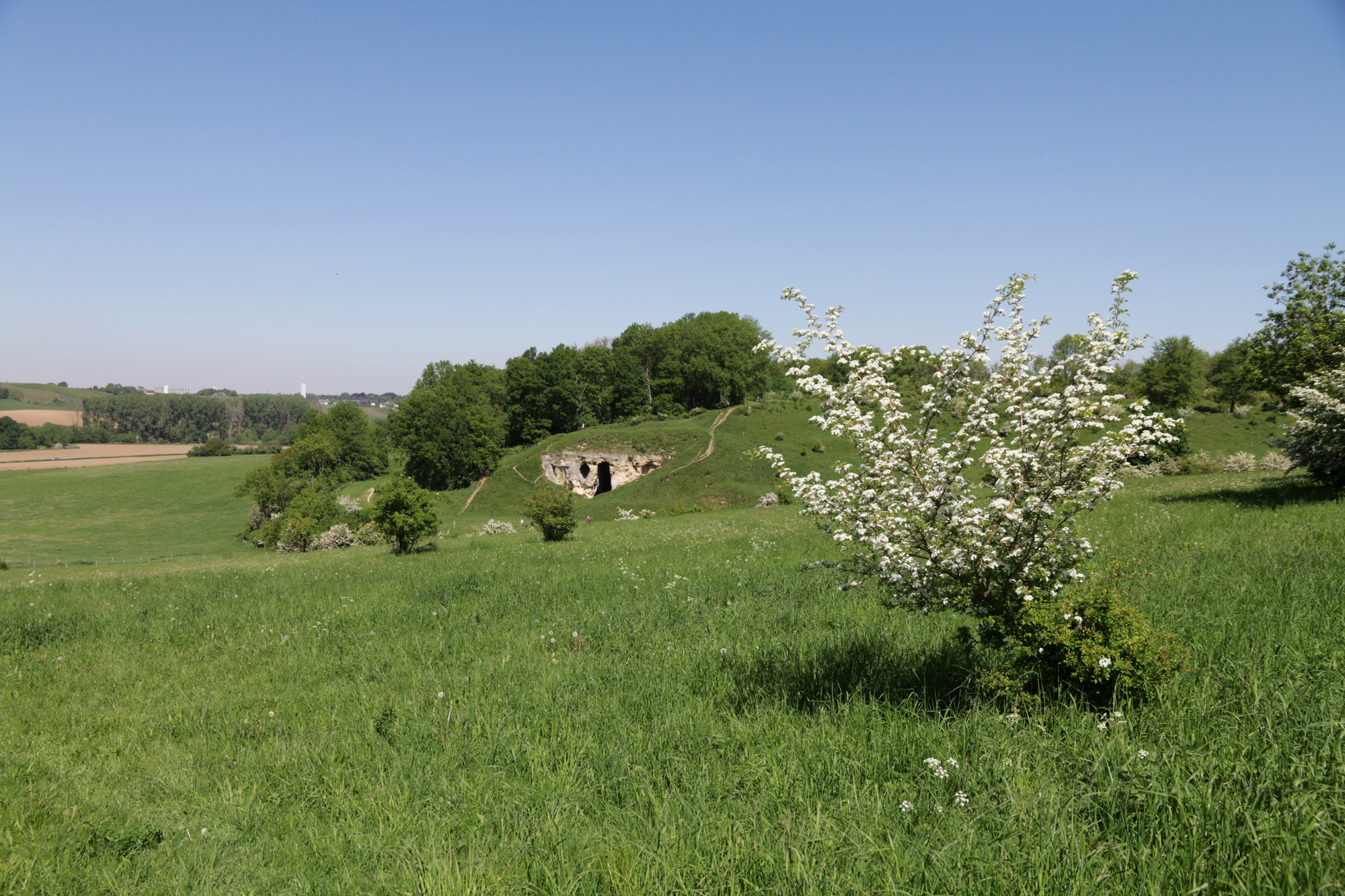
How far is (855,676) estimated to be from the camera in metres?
5.70

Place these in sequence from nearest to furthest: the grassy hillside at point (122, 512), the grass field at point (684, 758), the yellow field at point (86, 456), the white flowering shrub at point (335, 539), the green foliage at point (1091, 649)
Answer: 1. the grass field at point (684, 758)
2. the green foliage at point (1091, 649)
3. the white flowering shrub at point (335, 539)
4. the grassy hillside at point (122, 512)
5. the yellow field at point (86, 456)

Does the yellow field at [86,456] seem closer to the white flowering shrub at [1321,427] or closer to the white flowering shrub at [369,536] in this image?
the white flowering shrub at [369,536]

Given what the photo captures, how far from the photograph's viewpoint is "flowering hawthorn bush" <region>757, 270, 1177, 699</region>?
436cm

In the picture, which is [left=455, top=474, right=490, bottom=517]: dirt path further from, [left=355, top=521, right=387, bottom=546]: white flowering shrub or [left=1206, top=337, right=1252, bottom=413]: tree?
[left=1206, top=337, right=1252, bottom=413]: tree

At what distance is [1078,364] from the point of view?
4617mm

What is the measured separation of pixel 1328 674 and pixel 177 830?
8453mm

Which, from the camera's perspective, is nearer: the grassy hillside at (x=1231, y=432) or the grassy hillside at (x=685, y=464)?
the grassy hillside at (x=685, y=464)

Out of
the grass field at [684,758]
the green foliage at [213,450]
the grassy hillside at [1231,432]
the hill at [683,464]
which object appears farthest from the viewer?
the green foliage at [213,450]

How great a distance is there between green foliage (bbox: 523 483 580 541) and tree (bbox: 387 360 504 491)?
59993 millimetres

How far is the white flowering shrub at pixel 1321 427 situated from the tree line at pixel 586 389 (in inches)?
2967

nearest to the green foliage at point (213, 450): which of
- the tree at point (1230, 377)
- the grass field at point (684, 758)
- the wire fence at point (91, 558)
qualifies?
the wire fence at point (91, 558)

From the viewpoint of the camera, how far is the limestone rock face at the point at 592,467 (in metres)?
74.4

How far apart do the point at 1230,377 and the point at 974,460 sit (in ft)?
296

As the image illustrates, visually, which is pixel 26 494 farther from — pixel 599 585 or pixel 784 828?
pixel 784 828
